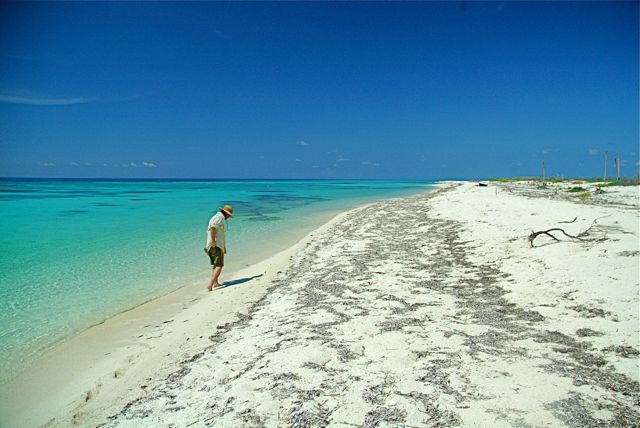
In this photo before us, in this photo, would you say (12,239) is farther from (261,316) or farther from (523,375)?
(523,375)

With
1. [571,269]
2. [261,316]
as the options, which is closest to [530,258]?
[571,269]

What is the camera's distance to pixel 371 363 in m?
4.28

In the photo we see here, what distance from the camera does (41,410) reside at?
4.60 m

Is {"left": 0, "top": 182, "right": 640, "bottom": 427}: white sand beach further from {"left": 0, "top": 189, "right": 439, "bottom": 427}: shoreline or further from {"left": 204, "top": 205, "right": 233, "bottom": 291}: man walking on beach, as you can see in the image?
{"left": 204, "top": 205, "right": 233, "bottom": 291}: man walking on beach

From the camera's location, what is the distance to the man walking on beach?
9.20 m

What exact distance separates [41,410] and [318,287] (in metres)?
4.92

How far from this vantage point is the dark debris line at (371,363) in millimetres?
3422

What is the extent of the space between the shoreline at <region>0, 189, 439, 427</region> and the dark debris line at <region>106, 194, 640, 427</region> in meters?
0.49

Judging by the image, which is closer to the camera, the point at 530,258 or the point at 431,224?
the point at 530,258

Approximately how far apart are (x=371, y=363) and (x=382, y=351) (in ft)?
1.13

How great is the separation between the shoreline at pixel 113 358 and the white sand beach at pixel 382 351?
0.03m

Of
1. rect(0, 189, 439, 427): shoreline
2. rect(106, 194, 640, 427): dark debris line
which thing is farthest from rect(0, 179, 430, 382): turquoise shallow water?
rect(106, 194, 640, 427): dark debris line

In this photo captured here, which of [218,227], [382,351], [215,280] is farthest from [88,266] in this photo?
[382,351]

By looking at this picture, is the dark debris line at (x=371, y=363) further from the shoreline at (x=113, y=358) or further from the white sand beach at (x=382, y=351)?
the shoreline at (x=113, y=358)
